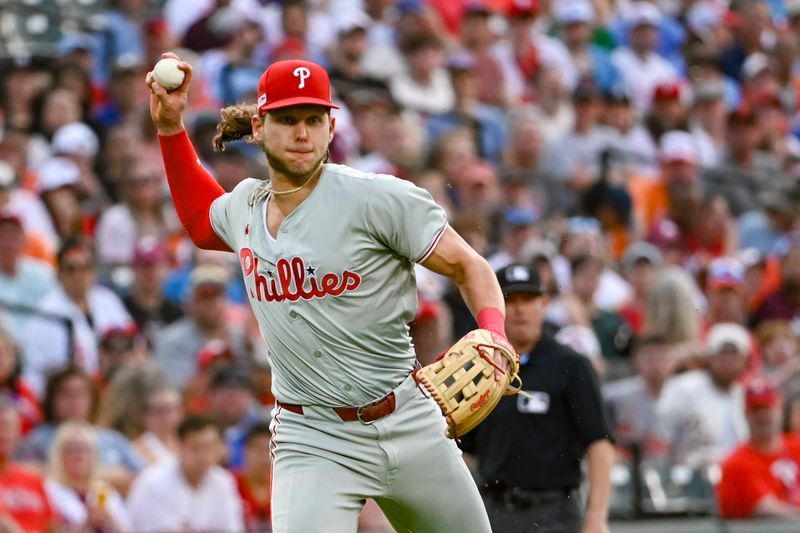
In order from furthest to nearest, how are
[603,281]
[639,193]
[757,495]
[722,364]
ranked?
1. [639,193]
2. [603,281]
3. [722,364]
4. [757,495]

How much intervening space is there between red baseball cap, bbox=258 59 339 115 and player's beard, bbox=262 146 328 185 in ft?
0.53

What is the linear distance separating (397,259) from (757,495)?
587 centimetres

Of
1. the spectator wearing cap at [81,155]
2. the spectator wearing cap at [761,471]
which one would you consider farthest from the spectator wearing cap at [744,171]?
the spectator wearing cap at [81,155]

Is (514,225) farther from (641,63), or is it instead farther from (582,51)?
(641,63)

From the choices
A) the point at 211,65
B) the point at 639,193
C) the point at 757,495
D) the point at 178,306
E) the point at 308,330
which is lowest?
the point at 757,495

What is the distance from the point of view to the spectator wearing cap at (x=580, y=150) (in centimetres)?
1409

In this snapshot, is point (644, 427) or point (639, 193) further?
point (639, 193)

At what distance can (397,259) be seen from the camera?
529 cm

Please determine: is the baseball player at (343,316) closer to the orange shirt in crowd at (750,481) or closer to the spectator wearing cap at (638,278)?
the orange shirt in crowd at (750,481)

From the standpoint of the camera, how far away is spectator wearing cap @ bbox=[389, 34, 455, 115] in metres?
14.2

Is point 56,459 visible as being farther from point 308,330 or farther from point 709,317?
point 709,317

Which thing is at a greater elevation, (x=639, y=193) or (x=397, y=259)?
(x=639, y=193)

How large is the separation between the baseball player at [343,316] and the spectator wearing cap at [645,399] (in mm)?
5629

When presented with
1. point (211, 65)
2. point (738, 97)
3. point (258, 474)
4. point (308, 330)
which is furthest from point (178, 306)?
point (738, 97)
